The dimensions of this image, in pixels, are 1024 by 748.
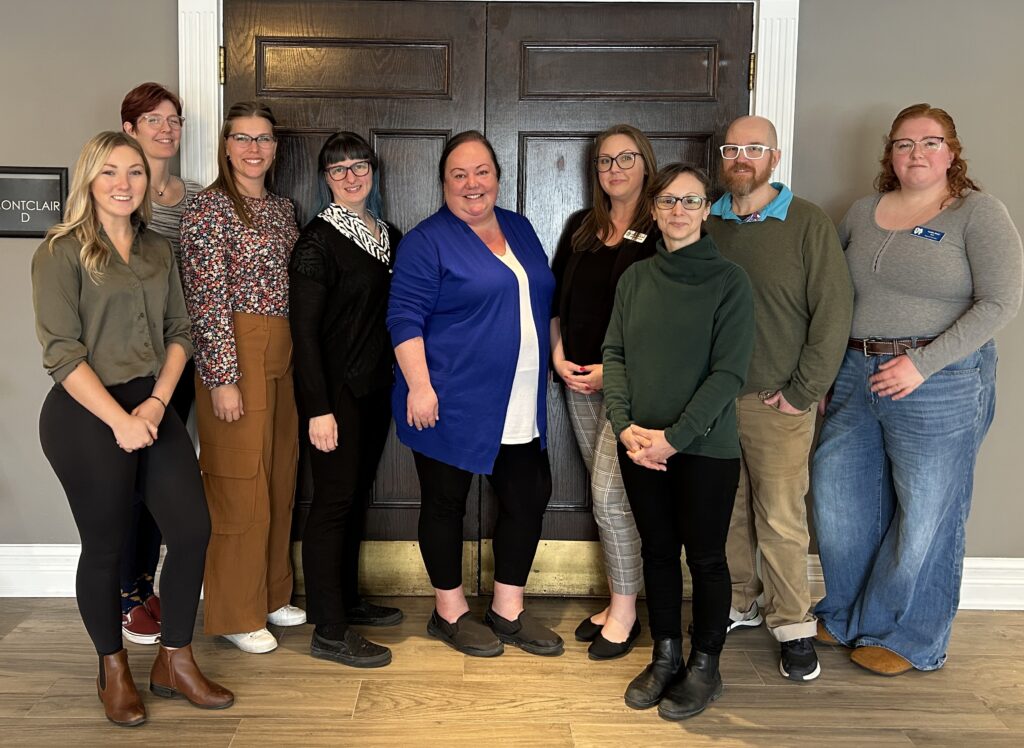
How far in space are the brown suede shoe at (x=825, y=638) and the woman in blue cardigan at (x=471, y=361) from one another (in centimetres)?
95

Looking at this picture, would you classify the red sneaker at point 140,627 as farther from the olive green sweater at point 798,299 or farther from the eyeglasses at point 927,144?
the eyeglasses at point 927,144

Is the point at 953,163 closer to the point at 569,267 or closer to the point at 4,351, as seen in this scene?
the point at 569,267

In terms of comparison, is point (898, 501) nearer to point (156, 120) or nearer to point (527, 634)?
point (527, 634)

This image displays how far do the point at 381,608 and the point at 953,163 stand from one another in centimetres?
247

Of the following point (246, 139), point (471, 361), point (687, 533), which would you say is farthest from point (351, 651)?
point (246, 139)

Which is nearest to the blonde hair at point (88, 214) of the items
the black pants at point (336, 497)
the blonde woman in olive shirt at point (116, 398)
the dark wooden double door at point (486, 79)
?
the blonde woman in olive shirt at point (116, 398)

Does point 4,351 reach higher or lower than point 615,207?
lower

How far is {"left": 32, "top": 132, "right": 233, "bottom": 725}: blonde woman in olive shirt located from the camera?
86.6 inches

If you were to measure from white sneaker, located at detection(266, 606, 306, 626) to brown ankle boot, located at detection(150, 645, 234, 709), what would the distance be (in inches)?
21.2

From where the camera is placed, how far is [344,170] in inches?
105

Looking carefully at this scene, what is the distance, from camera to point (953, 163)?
2668 mm

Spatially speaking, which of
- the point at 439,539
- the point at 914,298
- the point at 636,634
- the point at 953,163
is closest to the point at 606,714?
the point at 636,634

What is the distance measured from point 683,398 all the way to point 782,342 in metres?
0.47

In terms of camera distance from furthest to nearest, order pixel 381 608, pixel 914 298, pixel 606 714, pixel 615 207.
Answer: pixel 381 608, pixel 615 207, pixel 914 298, pixel 606 714
